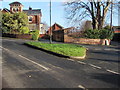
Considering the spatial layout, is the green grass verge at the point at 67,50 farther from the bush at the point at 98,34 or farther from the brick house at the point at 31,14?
the brick house at the point at 31,14

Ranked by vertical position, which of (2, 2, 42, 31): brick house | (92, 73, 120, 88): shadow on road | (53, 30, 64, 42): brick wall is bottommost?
(92, 73, 120, 88): shadow on road

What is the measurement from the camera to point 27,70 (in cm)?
841

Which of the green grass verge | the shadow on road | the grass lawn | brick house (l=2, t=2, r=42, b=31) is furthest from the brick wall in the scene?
the shadow on road

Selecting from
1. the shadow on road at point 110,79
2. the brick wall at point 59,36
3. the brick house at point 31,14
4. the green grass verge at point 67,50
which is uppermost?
the brick house at point 31,14

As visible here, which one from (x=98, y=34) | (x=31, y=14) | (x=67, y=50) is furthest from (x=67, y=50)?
(x=31, y=14)

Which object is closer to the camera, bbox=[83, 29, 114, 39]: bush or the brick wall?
bbox=[83, 29, 114, 39]: bush

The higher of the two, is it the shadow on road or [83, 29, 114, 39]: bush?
[83, 29, 114, 39]: bush

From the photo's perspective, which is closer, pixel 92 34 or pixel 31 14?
pixel 92 34

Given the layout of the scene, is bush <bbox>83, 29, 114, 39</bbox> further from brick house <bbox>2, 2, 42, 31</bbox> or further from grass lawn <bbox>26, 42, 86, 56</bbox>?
brick house <bbox>2, 2, 42, 31</bbox>

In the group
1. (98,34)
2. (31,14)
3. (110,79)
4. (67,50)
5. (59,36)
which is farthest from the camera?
(31,14)

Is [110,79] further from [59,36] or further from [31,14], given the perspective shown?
[31,14]

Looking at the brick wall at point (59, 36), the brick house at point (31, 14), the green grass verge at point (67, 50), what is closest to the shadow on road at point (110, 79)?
the green grass verge at point (67, 50)

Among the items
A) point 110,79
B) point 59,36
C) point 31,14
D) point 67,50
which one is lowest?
point 110,79

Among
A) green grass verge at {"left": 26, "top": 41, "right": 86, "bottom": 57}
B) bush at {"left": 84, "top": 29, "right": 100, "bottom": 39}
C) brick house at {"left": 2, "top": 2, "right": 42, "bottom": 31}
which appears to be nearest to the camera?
green grass verge at {"left": 26, "top": 41, "right": 86, "bottom": 57}
